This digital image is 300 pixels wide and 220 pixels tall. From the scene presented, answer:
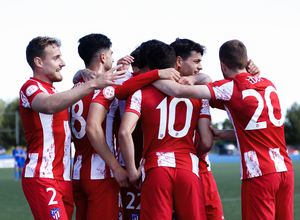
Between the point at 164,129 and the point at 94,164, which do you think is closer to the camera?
the point at 164,129

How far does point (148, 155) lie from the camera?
3197 mm

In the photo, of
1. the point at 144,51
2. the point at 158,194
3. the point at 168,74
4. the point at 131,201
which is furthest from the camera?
the point at 131,201

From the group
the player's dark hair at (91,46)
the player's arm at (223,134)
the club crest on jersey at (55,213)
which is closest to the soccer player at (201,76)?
the player's arm at (223,134)

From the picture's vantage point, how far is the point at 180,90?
319cm

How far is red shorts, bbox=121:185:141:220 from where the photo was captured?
392 centimetres

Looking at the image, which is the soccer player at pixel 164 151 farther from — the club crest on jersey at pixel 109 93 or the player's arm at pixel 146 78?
the club crest on jersey at pixel 109 93

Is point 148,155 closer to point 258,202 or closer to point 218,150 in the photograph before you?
point 258,202

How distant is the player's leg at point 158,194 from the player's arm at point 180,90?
0.68 m

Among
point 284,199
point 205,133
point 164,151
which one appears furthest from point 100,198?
point 284,199

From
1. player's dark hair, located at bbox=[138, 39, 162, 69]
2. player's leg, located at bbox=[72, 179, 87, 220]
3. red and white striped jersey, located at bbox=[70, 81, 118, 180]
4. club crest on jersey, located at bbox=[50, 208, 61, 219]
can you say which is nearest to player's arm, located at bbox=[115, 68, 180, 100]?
red and white striped jersey, located at bbox=[70, 81, 118, 180]

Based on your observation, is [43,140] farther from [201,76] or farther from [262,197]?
[262,197]

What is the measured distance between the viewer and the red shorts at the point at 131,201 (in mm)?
3920

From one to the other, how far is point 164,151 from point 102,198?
832mm

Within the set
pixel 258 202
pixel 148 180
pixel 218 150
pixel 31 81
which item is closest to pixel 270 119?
pixel 258 202
